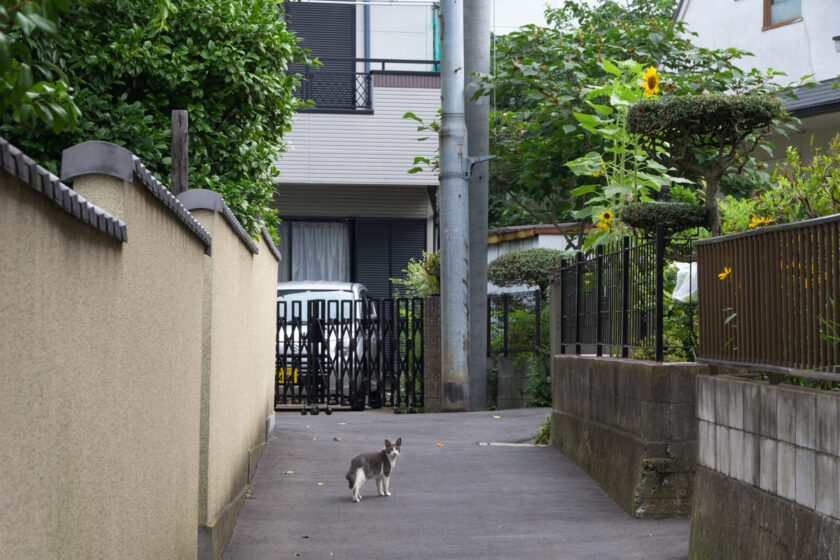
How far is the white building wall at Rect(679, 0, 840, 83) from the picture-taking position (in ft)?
66.9

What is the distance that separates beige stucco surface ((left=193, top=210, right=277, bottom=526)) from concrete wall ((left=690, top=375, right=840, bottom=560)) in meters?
2.97

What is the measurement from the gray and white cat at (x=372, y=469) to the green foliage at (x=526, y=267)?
10.6m

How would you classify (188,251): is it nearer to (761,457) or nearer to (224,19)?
(761,457)

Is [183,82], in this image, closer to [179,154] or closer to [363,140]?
[179,154]

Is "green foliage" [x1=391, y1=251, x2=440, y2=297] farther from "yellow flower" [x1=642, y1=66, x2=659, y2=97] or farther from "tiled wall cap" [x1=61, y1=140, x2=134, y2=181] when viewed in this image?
"tiled wall cap" [x1=61, y1=140, x2=134, y2=181]

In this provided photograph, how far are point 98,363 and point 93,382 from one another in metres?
0.09

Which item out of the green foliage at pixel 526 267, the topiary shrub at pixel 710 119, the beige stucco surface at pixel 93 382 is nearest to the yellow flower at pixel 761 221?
the topiary shrub at pixel 710 119

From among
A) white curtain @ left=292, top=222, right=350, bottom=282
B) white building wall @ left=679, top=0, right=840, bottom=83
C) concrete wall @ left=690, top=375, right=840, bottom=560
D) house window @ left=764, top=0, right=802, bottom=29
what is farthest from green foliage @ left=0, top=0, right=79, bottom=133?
white curtain @ left=292, top=222, right=350, bottom=282

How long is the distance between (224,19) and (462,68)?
27.5ft

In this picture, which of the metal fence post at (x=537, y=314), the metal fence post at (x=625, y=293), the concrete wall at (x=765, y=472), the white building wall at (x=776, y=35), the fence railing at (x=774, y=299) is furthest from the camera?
the white building wall at (x=776, y=35)

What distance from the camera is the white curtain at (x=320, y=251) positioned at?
24688 millimetres

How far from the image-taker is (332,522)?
27.0 feet

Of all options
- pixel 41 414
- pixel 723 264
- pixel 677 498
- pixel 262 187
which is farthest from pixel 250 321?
pixel 41 414

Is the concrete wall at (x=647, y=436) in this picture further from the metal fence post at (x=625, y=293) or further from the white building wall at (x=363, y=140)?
the white building wall at (x=363, y=140)
